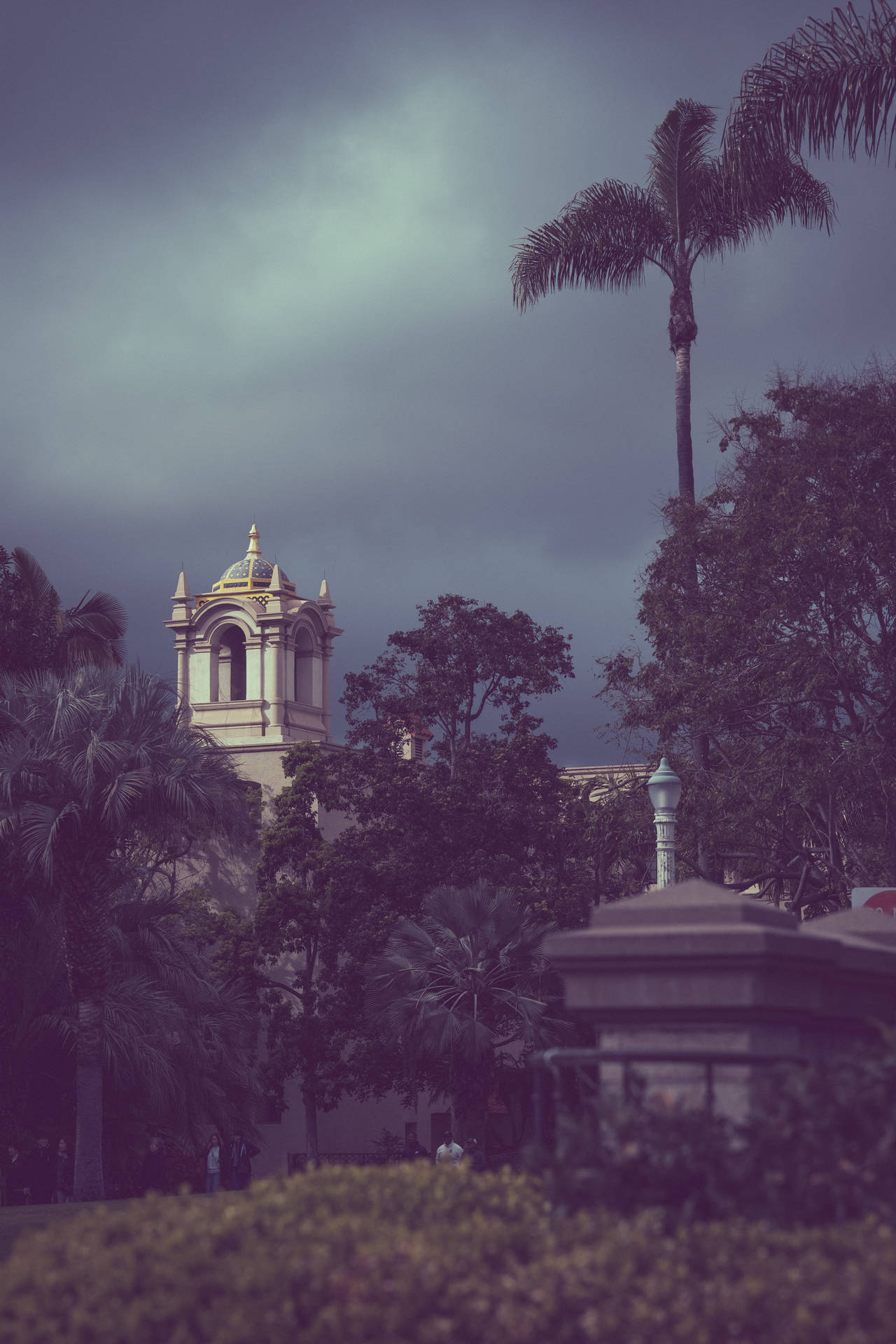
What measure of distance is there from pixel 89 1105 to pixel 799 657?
1288cm

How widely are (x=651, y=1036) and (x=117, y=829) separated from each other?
21260 mm

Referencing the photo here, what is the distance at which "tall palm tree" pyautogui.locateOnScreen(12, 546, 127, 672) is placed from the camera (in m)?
32.2

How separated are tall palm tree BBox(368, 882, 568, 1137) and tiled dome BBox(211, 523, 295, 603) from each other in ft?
79.3

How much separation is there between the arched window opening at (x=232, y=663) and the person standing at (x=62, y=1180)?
1067 inches

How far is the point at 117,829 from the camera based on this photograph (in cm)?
2603

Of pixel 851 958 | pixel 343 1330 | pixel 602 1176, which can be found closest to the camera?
pixel 343 1330

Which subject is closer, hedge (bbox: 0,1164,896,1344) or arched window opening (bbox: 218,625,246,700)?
hedge (bbox: 0,1164,896,1344)

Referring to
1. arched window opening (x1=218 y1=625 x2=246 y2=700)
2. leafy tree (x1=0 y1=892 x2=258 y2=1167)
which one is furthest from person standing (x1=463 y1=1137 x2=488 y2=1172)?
arched window opening (x1=218 y1=625 x2=246 y2=700)

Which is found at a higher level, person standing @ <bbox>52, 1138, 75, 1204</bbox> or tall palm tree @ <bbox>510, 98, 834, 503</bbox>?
tall palm tree @ <bbox>510, 98, 834, 503</bbox>

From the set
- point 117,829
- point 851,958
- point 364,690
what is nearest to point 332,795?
point 364,690

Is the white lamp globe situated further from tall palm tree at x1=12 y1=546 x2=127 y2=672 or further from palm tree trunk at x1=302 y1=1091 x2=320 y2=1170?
palm tree trunk at x1=302 y1=1091 x2=320 y2=1170

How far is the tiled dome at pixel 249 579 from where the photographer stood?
175 feet

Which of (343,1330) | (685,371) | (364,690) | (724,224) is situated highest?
(724,224)

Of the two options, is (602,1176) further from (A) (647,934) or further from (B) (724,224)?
(B) (724,224)
